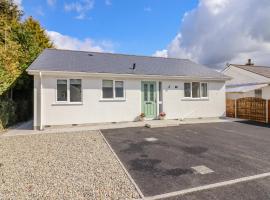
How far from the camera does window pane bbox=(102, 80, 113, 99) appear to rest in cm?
1184

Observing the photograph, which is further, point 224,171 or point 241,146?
point 241,146

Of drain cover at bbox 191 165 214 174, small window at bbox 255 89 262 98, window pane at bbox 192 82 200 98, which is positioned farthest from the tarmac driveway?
small window at bbox 255 89 262 98

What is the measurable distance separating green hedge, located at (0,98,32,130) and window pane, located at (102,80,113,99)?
5615 mm

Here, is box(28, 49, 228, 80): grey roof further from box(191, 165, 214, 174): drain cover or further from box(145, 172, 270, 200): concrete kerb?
box(145, 172, 270, 200): concrete kerb

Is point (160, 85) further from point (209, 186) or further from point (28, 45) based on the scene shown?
point (28, 45)

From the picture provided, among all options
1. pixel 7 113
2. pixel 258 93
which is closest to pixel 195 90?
pixel 258 93

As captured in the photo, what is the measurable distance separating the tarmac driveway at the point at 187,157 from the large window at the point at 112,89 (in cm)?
322

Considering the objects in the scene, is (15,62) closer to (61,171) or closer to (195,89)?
(61,171)

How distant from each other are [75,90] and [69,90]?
0.35 m

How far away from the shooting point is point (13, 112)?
11.9m

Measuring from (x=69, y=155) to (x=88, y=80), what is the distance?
6.24 metres

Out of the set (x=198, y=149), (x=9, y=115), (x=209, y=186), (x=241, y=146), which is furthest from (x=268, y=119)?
(x=9, y=115)

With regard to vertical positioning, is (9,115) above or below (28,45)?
below

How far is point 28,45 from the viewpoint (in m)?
16.4
